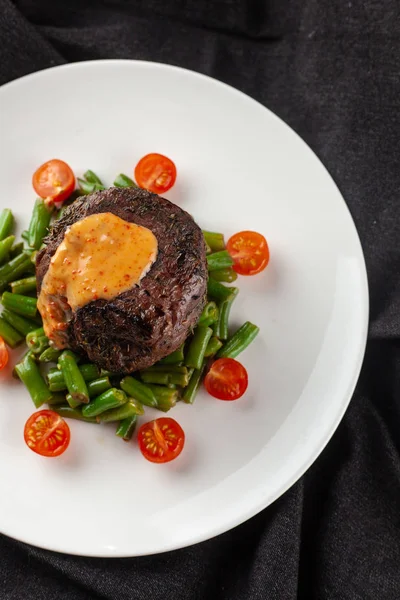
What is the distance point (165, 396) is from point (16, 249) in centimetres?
165

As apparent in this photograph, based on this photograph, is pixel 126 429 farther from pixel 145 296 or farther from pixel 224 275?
pixel 224 275

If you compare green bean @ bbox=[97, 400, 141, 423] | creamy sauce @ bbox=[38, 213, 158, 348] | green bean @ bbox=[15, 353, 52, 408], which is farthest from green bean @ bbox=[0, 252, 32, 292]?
green bean @ bbox=[97, 400, 141, 423]

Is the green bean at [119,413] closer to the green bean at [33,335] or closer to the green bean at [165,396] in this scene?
the green bean at [165,396]

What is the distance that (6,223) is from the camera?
571 cm

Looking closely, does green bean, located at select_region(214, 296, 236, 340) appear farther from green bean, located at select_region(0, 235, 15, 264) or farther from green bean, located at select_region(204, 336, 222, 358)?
green bean, located at select_region(0, 235, 15, 264)

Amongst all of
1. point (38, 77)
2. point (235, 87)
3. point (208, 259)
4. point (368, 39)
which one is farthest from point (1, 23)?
point (368, 39)

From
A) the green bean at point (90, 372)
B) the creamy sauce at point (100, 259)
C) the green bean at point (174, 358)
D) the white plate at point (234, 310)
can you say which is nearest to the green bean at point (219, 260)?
the white plate at point (234, 310)

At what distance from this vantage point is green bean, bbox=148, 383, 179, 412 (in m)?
5.28

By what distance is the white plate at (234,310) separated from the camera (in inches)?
202

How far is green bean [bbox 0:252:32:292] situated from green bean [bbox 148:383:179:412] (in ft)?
4.48

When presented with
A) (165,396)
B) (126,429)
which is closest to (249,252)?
(165,396)

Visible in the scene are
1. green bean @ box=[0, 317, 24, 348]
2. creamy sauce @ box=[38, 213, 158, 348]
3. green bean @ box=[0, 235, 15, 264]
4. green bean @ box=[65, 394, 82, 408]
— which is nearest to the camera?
creamy sauce @ box=[38, 213, 158, 348]

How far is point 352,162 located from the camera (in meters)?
6.15

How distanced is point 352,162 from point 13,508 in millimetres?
3806
